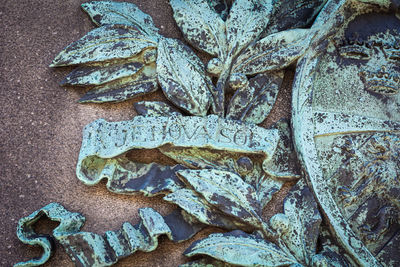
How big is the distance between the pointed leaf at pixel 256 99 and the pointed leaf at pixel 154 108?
198mm

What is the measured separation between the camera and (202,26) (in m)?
1.84

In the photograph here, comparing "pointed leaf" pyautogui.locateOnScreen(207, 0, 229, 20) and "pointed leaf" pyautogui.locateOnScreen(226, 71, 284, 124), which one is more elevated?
"pointed leaf" pyautogui.locateOnScreen(207, 0, 229, 20)

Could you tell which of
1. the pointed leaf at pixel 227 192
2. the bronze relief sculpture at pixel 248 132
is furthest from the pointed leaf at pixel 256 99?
the pointed leaf at pixel 227 192

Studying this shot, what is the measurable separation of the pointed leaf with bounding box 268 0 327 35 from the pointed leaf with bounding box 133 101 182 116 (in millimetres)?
514

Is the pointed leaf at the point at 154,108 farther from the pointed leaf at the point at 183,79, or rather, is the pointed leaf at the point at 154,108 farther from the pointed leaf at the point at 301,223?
the pointed leaf at the point at 301,223

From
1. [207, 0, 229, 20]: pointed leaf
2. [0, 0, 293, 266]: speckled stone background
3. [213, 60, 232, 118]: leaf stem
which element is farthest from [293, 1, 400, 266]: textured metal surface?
[207, 0, 229, 20]: pointed leaf

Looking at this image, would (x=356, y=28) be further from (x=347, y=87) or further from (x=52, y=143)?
Answer: (x=52, y=143)

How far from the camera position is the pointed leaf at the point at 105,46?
1.73 m

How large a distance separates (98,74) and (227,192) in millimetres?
590

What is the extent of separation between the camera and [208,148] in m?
→ 1.62

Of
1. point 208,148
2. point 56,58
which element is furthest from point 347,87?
point 56,58

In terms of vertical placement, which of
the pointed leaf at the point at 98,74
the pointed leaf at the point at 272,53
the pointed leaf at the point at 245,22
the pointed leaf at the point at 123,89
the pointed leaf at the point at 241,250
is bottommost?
the pointed leaf at the point at 241,250

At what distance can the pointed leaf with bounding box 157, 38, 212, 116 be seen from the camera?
1.72 meters

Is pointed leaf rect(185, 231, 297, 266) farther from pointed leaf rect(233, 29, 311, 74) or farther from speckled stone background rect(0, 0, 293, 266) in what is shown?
pointed leaf rect(233, 29, 311, 74)
